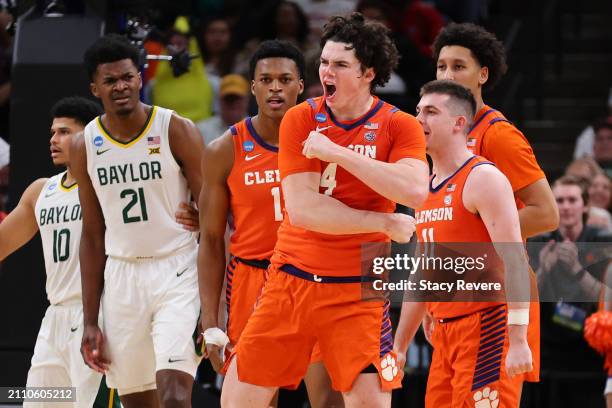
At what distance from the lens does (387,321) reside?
19.2 feet

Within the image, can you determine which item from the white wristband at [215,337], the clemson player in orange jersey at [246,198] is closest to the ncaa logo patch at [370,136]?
the clemson player in orange jersey at [246,198]

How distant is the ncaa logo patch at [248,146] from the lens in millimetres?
7070

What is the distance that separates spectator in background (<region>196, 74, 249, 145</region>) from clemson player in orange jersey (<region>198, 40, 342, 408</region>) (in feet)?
13.8

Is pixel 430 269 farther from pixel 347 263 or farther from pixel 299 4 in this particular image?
pixel 299 4

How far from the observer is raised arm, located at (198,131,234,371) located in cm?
691

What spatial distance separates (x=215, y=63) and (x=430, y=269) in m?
6.77

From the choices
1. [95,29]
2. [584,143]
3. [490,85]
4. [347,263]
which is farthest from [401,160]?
[584,143]

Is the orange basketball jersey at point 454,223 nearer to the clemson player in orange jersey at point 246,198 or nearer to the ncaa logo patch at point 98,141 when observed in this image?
the clemson player in orange jersey at point 246,198

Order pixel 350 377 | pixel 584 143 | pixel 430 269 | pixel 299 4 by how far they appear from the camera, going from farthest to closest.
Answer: pixel 299 4 < pixel 584 143 < pixel 430 269 < pixel 350 377

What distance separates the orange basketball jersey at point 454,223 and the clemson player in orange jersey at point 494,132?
438 millimetres

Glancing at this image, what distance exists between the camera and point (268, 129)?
7.10 m

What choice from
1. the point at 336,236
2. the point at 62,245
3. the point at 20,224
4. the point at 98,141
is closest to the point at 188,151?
the point at 98,141

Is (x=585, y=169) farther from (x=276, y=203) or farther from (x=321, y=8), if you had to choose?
(x=276, y=203)

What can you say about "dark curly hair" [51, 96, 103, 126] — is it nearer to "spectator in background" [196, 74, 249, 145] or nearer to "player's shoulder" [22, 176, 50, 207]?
"player's shoulder" [22, 176, 50, 207]
